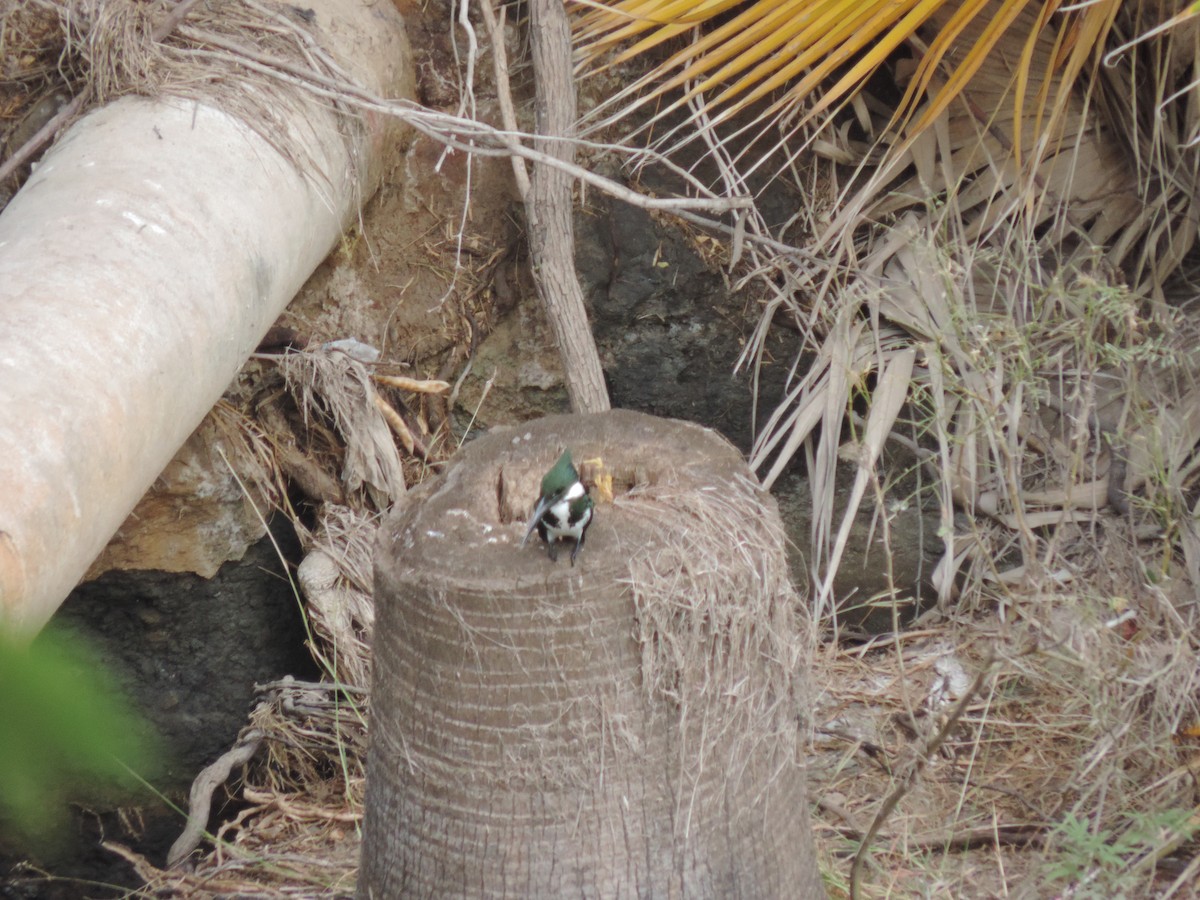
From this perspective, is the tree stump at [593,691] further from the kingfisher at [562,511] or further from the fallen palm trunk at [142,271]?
the fallen palm trunk at [142,271]

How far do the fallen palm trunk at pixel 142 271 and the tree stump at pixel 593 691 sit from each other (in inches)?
20.3

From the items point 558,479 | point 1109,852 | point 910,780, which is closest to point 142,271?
point 558,479

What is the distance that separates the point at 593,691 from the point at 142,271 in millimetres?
1219

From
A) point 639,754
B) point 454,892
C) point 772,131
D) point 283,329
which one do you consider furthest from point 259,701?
point 772,131

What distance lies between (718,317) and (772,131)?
1.96 feet

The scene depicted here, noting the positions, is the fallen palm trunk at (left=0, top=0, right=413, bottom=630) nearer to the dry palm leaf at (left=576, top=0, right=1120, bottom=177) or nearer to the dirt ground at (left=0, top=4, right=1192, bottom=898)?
the dirt ground at (left=0, top=4, right=1192, bottom=898)

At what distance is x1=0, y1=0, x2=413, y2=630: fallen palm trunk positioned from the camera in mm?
1685

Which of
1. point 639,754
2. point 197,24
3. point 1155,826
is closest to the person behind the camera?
point 639,754

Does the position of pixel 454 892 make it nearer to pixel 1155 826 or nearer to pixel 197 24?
pixel 1155 826

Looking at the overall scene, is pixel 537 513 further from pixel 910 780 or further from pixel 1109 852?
pixel 1109 852

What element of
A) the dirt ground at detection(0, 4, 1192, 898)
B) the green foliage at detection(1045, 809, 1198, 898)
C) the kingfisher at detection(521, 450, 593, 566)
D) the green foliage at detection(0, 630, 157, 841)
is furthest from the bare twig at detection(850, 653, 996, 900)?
the green foliage at detection(0, 630, 157, 841)

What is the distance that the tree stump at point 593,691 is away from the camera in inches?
69.9

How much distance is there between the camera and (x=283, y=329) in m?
3.44

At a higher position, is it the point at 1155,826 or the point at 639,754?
the point at 639,754
